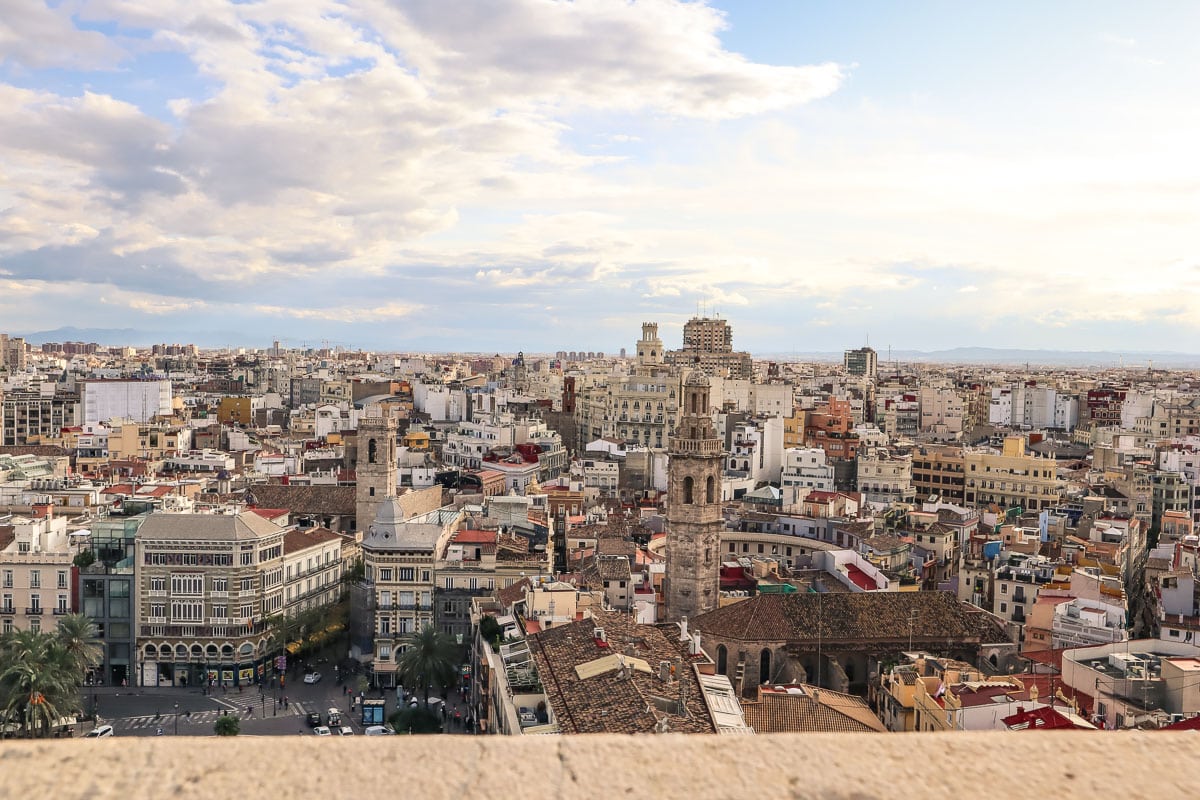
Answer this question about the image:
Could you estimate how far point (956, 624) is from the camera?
22.9 metres

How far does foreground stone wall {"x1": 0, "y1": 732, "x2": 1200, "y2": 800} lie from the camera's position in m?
2.63

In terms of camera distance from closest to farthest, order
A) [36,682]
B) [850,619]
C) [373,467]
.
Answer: [36,682], [850,619], [373,467]

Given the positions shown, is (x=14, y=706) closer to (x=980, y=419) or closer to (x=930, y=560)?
(x=930, y=560)

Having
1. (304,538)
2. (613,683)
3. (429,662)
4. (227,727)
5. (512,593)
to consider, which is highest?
(613,683)

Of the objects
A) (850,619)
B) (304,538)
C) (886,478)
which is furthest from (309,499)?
(886,478)

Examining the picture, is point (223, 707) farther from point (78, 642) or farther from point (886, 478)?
point (886, 478)

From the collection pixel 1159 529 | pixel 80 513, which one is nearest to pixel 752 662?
pixel 80 513

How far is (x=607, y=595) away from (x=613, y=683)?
11509 millimetres

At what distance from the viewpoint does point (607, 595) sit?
90.8 feet

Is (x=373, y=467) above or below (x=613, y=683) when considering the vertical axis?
above

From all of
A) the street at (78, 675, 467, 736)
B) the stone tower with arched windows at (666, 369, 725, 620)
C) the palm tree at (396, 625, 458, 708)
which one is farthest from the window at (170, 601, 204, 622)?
the stone tower with arched windows at (666, 369, 725, 620)

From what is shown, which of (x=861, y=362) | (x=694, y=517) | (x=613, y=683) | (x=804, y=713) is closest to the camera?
(x=613, y=683)

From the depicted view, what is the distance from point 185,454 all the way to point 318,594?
25301 millimetres

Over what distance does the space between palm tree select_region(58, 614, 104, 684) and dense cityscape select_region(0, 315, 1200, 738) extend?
3.3 inches
